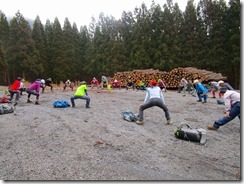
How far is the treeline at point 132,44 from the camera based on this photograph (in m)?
30.8

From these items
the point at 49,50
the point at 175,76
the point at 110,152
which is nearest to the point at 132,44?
the point at 175,76

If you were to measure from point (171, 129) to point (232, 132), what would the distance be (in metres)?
1.87

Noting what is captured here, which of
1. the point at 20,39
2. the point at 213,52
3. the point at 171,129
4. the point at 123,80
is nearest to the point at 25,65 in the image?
the point at 20,39

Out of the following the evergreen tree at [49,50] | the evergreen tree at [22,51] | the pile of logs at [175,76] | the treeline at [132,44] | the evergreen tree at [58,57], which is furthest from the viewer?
the evergreen tree at [49,50]

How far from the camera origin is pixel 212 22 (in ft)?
106

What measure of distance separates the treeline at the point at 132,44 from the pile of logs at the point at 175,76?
5359 millimetres

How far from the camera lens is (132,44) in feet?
124

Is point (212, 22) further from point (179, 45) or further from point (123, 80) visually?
point (123, 80)

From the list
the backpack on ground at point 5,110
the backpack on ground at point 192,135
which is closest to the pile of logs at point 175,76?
the backpack on ground at point 5,110

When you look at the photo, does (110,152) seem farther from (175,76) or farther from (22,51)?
(22,51)

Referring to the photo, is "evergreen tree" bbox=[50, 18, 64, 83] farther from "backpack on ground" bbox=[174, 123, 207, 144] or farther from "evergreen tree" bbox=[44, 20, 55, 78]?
"backpack on ground" bbox=[174, 123, 207, 144]

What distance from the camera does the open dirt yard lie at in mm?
4488

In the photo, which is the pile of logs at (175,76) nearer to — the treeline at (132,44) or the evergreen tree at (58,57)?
the treeline at (132,44)

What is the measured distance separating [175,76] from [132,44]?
1407 centimetres
